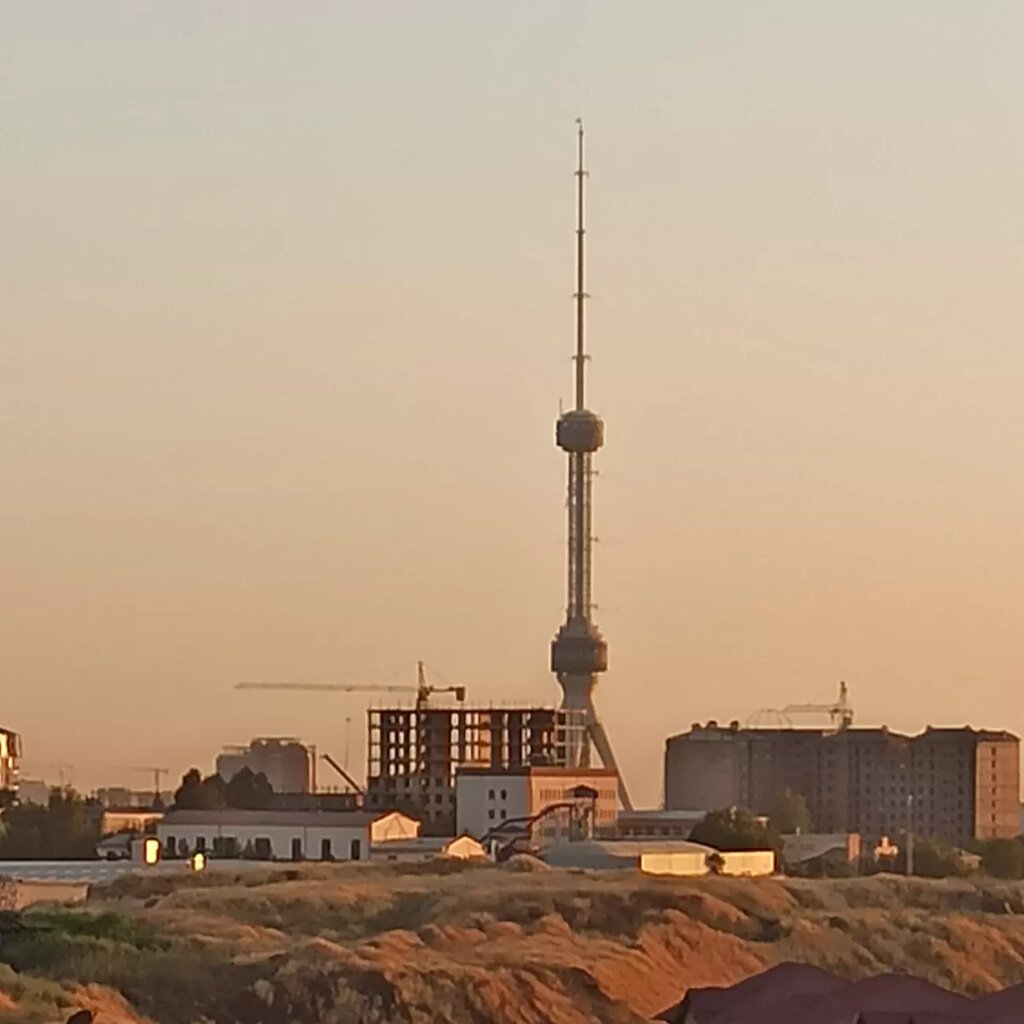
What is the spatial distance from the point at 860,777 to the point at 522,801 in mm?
68752

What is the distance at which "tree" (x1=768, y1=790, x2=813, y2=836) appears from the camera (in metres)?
156

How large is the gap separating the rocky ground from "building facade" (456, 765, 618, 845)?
39.5m

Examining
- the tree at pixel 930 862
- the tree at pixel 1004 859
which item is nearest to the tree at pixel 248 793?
the tree at pixel 930 862

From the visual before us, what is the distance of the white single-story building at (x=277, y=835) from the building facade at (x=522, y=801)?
12739mm

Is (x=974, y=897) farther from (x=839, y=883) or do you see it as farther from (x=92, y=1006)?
(x=92, y=1006)

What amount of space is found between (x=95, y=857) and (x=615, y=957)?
2093 inches

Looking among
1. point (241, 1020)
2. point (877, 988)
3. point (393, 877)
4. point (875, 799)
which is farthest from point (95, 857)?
point (875, 799)

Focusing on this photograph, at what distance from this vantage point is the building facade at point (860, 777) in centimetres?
19450

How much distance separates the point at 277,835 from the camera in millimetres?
114562

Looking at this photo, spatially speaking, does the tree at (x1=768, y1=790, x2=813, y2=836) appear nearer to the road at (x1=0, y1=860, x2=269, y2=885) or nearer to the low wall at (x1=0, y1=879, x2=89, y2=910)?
the road at (x1=0, y1=860, x2=269, y2=885)

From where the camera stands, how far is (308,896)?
70438mm

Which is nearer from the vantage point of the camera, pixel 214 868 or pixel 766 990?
pixel 766 990

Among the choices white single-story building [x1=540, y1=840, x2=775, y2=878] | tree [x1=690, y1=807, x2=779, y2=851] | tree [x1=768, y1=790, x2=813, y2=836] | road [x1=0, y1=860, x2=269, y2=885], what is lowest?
road [x1=0, y1=860, x2=269, y2=885]

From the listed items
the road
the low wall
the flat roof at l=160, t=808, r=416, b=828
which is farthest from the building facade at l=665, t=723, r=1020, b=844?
the low wall
